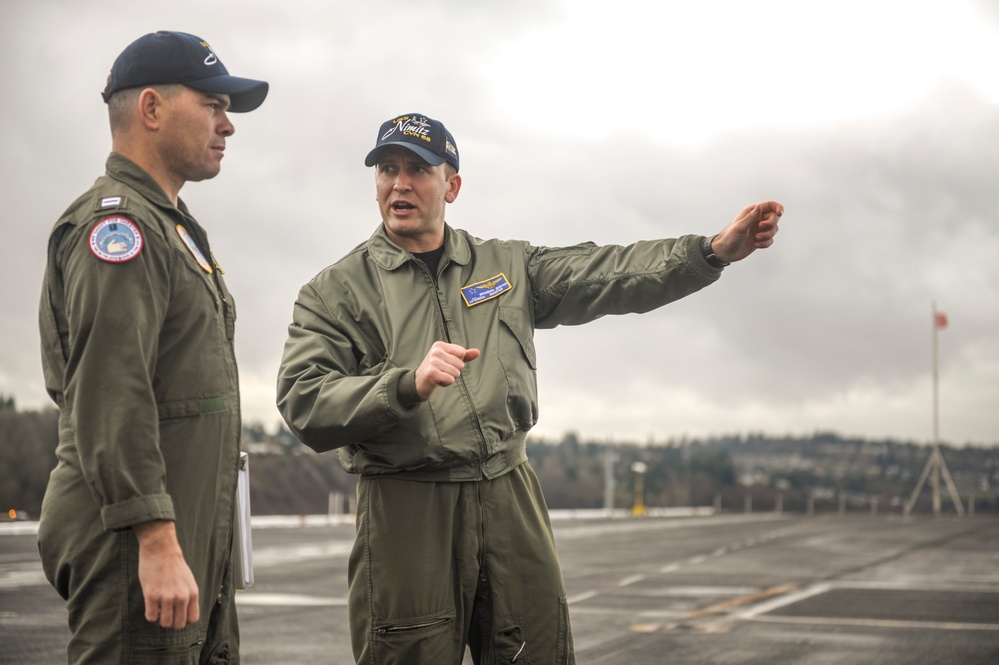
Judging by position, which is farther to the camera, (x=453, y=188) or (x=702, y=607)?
(x=702, y=607)

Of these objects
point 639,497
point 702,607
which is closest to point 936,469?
point 639,497

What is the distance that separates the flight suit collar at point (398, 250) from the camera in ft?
13.7

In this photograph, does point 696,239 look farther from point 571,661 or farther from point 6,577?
point 6,577

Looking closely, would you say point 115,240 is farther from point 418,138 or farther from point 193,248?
point 418,138

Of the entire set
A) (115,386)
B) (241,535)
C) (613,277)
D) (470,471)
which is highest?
(613,277)

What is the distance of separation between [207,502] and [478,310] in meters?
1.34

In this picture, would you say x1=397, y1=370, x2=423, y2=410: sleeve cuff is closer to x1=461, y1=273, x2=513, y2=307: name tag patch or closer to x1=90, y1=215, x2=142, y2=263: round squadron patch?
x1=461, y1=273, x2=513, y2=307: name tag patch

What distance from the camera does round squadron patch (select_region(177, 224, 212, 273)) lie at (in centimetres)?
326

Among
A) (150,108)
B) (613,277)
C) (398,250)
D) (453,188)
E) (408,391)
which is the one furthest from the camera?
(453,188)

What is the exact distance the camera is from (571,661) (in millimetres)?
4059

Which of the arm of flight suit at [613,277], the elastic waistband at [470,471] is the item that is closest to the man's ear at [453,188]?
the arm of flight suit at [613,277]

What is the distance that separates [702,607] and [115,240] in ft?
33.2

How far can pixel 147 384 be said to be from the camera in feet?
9.57

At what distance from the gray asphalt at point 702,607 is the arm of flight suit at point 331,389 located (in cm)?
475
